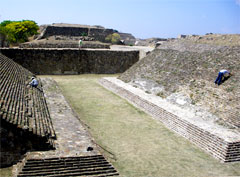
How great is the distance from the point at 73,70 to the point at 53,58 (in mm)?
1559

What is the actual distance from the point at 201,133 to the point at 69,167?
3861mm

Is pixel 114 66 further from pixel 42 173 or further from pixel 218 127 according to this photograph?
pixel 42 173

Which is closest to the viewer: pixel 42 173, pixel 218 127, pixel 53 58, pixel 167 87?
pixel 42 173

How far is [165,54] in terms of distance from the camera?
48.9 ft

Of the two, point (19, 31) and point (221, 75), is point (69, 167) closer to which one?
point (221, 75)

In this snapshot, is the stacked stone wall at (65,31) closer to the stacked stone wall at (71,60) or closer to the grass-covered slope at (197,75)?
the stacked stone wall at (71,60)

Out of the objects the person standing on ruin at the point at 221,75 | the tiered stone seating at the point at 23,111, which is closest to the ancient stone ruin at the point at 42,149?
the tiered stone seating at the point at 23,111

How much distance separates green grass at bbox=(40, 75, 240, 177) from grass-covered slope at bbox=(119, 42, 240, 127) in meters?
1.72

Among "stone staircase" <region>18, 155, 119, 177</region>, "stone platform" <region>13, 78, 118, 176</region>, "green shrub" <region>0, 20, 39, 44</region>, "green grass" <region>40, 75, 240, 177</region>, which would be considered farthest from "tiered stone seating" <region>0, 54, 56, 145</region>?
"green shrub" <region>0, 20, 39, 44</region>

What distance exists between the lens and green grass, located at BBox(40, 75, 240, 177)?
6.17 meters

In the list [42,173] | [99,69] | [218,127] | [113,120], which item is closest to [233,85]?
[218,127]

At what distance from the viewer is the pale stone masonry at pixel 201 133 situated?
6793 mm

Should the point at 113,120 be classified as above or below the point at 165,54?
below

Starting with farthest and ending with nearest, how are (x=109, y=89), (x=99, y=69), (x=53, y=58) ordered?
1. (x=99, y=69)
2. (x=53, y=58)
3. (x=109, y=89)
